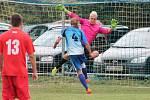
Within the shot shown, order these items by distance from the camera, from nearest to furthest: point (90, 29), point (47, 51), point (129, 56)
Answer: point (90, 29) → point (129, 56) → point (47, 51)

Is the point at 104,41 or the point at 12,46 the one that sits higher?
the point at 12,46

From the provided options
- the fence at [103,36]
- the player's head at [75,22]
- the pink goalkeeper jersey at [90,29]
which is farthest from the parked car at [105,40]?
the player's head at [75,22]

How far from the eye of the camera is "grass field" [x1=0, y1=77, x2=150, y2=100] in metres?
13.6

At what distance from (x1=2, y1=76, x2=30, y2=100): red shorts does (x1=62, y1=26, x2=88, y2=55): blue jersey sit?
5.03m

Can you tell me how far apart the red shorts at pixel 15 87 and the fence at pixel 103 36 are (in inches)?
298

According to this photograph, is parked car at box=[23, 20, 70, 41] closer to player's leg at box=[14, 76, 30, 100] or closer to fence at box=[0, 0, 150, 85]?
fence at box=[0, 0, 150, 85]

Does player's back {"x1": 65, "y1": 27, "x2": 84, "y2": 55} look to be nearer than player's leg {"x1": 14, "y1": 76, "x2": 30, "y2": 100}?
No

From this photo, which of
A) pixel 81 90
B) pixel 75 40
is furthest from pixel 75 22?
pixel 81 90

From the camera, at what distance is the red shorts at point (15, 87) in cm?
996

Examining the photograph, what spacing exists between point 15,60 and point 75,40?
5131 mm

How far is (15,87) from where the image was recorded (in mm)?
10031

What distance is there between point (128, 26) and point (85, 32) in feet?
9.07

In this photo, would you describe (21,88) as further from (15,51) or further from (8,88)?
(15,51)

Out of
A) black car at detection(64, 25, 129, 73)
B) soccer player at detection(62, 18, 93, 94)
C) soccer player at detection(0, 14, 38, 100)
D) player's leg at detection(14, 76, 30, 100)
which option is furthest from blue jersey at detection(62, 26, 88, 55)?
player's leg at detection(14, 76, 30, 100)
